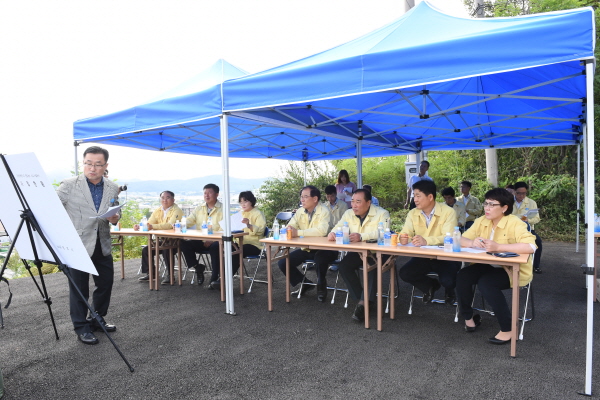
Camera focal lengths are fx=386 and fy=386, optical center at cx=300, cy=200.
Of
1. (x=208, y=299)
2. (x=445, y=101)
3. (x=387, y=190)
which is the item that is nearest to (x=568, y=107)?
(x=445, y=101)

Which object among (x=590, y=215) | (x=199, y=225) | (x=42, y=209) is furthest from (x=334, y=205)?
(x=42, y=209)

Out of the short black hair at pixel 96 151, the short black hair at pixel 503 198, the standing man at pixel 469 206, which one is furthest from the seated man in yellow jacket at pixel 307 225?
the standing man at pixel 469 206

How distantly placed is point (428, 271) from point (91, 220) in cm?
307

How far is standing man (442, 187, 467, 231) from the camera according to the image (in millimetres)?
6238

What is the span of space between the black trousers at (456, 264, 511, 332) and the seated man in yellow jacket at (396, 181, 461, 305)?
386mm

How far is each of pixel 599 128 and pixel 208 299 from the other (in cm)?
900

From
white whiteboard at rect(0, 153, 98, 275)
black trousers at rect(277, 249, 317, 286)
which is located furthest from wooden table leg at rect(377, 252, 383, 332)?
white whiteboard at rect(0, 153, 98, 275)

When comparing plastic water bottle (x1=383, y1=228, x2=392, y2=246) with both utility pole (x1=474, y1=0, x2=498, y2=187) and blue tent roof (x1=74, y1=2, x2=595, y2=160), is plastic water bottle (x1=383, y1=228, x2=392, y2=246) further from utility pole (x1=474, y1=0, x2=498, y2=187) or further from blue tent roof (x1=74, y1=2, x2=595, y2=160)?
utility pole (x1=474, y1=0, x2=498, y2=187)

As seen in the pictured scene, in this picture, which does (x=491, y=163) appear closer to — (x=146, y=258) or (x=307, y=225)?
(x=307, y=225)

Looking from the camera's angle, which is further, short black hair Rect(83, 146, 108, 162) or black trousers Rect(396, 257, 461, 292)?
black trousers Rect(396, 257, 461, 292)

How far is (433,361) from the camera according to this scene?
279cm

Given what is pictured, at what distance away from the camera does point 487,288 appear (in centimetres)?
304

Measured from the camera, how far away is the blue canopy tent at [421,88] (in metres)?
2.46

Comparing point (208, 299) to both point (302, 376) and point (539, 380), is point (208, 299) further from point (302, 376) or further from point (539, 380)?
point (539, 380)
